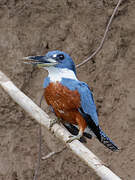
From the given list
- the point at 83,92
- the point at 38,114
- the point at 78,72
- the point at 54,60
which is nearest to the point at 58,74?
the point at 54,60

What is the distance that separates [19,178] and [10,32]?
1699 mm

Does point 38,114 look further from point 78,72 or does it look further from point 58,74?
point 78,72

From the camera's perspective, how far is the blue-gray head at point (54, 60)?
2820 millimetres

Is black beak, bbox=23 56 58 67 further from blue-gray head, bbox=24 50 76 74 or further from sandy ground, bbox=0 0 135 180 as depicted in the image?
sandy ground, bbox=0 0 135 180

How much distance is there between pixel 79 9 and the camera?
439 cm

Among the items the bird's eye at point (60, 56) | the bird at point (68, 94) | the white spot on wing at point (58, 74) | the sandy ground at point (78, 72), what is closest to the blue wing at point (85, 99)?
the bird at point (68, 94)

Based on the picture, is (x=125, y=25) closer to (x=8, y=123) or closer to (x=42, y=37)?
(x=42, y=37)

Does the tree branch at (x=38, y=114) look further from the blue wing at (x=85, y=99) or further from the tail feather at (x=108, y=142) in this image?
the tail feather at (x=108, y=142)

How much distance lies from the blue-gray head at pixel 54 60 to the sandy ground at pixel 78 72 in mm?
1397

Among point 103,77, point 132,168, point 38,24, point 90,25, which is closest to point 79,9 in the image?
point 90,25

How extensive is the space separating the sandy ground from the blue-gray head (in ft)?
4.58

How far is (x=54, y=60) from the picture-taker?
2.94m

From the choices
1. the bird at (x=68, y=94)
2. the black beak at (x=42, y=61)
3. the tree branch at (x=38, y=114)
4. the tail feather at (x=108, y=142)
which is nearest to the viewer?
the tree branch at (x=38, y=114)

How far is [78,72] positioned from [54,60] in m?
1.51
